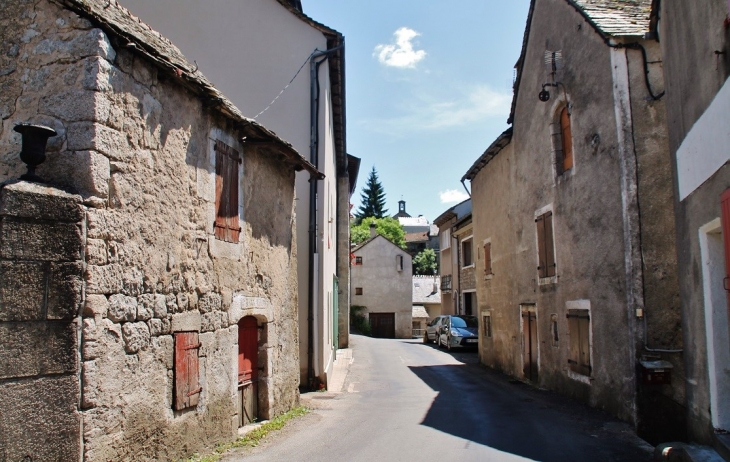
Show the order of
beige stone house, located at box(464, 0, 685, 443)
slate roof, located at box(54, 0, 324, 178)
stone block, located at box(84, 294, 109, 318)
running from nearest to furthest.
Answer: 1. stone block, located at box(84, 294, 109, 318)
2. slate roof, located at box(54, 0, 324, 178)
3. beige stone house, located at box(464, 0, 685, 443)

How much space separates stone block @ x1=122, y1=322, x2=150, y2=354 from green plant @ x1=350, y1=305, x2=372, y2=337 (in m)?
37.9

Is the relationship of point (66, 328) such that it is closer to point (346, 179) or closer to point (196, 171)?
point (196, 171)

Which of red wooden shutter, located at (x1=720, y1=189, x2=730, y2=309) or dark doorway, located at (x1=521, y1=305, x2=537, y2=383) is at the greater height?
red wooden shutter, located at (x1=720, y1=189, x2=730, y2=309)

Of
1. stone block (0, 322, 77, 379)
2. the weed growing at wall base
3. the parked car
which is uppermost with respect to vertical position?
stone block (0, 322, 77, 379)

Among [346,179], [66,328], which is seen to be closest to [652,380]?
[66,328]

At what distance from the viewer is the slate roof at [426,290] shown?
49625 mm

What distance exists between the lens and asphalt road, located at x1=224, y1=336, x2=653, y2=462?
284 inches

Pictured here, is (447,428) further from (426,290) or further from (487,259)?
(426,290)

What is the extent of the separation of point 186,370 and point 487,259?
14.2 m

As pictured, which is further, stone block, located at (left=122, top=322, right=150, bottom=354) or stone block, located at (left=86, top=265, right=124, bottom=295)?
stone block, located at (left=122, top=322, right=150, bottom=354)

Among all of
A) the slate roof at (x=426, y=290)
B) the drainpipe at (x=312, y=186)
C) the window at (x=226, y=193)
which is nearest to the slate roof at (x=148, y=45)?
the window at (x=226, y=193)

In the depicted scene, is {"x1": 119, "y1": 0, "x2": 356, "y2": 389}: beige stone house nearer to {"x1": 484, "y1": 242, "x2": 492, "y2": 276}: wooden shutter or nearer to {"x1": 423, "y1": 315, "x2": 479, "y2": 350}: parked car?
{"x1": 484, "y1": 242, "x2": 492, "y2": 276}: wooden shutter

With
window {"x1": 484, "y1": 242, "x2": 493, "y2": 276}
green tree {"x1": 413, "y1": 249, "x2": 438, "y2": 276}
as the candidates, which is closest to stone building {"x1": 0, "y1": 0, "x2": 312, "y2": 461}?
window {"x1": 484, "y1": 242, "x2": 493, "y2": 276}

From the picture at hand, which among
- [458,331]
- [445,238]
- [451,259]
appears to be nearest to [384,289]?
[445,238]
